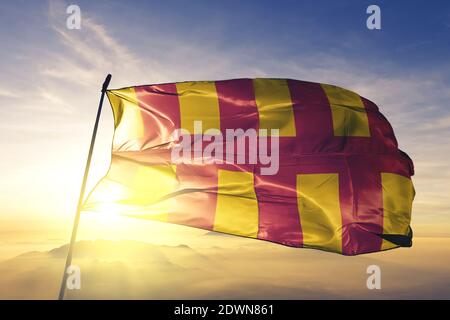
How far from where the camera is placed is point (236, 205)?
860 cm

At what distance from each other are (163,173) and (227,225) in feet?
5.47

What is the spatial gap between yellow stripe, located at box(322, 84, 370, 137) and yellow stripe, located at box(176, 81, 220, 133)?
2603 millimetres

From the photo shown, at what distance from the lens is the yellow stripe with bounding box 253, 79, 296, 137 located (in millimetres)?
9156

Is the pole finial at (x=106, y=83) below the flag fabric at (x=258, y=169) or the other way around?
the other way around

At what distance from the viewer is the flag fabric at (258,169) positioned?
8.41 meters

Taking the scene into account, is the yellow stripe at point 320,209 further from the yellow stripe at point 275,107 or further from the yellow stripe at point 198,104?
the yellow stripe at point 198,104

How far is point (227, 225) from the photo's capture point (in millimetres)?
8430

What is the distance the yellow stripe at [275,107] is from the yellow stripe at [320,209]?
115cm

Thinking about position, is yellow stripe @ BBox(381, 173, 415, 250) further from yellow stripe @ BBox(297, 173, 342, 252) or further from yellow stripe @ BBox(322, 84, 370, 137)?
yellow stripe @ BBox(322, 84, 370, 137)

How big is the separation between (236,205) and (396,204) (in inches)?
135

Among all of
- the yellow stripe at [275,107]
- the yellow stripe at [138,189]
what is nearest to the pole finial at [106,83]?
the yellow stripe at [138,189]

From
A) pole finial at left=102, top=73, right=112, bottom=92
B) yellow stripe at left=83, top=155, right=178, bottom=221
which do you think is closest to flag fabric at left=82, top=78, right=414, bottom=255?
yellow stripe at left=83, top=155, right=178, bottom=221

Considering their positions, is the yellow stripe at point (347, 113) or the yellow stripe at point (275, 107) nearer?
the yellow stripe at point (275, 107)
